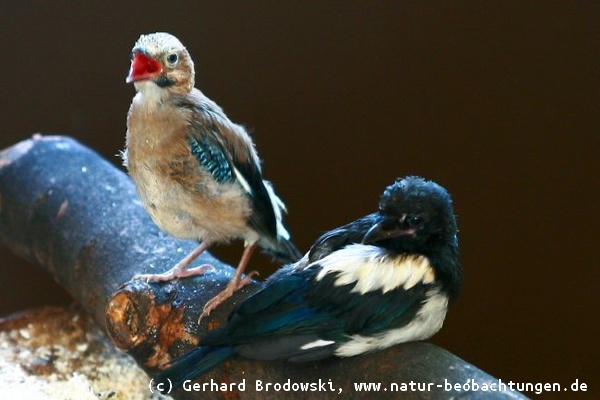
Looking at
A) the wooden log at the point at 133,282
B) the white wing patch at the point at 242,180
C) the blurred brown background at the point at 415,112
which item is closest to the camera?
the wooden log at the point at 133,282

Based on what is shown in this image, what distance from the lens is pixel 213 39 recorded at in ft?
10.3

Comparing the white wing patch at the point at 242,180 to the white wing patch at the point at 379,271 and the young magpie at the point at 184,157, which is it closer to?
the young magpie at the point at 184,157

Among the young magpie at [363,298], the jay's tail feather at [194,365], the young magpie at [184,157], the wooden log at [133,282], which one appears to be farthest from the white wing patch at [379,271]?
the young magpie at [184,157]

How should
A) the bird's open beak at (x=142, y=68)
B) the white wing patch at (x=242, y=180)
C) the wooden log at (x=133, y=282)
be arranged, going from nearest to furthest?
the wooden log at (x=133, y=282)
the bird's open beak at (x=142, y=68)
the white wing patch at (x=242, y=180)

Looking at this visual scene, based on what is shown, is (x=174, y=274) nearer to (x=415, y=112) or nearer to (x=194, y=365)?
(x=194, y=365)

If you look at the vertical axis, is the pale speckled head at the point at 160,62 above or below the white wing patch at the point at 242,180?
above

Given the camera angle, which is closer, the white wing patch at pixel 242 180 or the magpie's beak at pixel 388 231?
the magpie's beak at pixel 388 231

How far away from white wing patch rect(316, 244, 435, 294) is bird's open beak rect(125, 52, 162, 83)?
0.58 metres

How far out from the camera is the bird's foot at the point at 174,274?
6.78ft

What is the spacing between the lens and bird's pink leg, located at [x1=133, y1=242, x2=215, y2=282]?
2.07 metres

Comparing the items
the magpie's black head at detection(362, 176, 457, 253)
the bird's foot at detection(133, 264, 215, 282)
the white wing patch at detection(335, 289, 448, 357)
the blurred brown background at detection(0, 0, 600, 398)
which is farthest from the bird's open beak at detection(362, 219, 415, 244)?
the blurred brown background at detection(0, 0, 600, 398)

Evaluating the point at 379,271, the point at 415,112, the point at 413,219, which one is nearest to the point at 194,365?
the point at 379,271

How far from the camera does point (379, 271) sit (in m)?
1.70

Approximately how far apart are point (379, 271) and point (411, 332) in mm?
132
